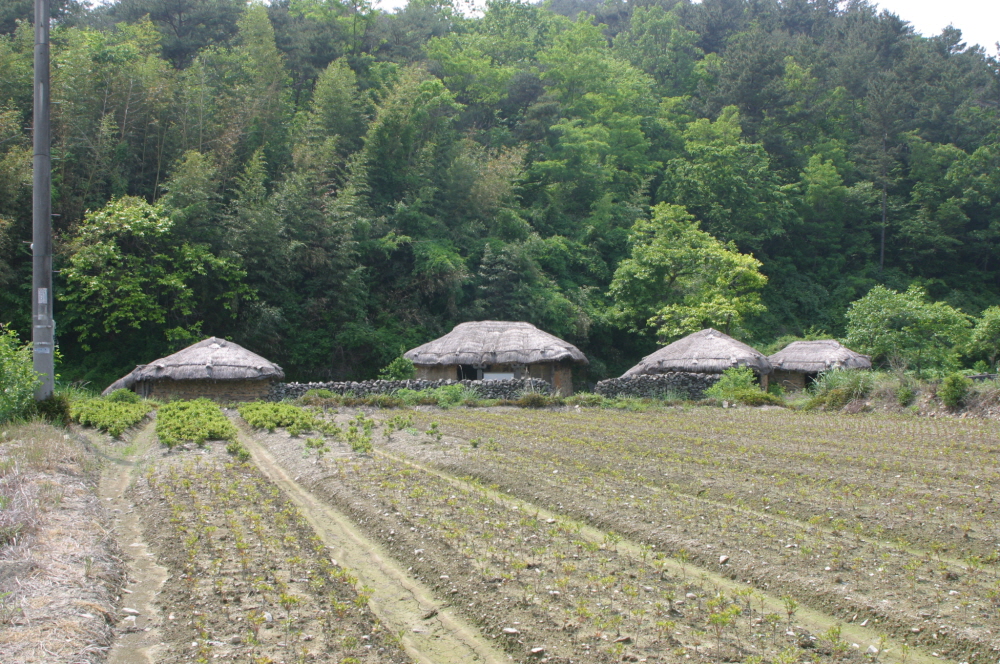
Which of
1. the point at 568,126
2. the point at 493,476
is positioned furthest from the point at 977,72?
the point at 493,476

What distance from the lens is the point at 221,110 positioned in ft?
102

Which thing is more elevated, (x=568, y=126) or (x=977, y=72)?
(x=977, y=72)

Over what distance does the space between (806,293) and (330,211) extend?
23.4 m

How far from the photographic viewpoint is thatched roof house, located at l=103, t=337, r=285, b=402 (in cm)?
2316

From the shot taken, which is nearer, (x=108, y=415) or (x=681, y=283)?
(x=108, y=415)

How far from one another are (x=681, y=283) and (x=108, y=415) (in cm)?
2224

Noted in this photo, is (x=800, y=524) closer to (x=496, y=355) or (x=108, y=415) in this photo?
(x=108, y=415)

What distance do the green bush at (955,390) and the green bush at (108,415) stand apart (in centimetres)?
1662

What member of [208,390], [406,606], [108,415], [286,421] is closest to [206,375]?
[208,390]

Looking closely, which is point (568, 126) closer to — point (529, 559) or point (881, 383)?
point (881, 383)

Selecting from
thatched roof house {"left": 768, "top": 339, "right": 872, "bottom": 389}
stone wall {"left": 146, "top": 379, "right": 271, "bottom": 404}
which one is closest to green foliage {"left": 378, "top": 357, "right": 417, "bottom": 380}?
stone wall {"left": 146, "top": 379, "right": 271, "bottom": 404}

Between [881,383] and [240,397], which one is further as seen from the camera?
[240,397]

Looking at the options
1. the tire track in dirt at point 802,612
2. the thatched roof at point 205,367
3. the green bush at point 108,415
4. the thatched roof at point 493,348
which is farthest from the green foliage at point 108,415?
the thatched roof at point 493,348

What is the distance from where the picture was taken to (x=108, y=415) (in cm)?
1579
